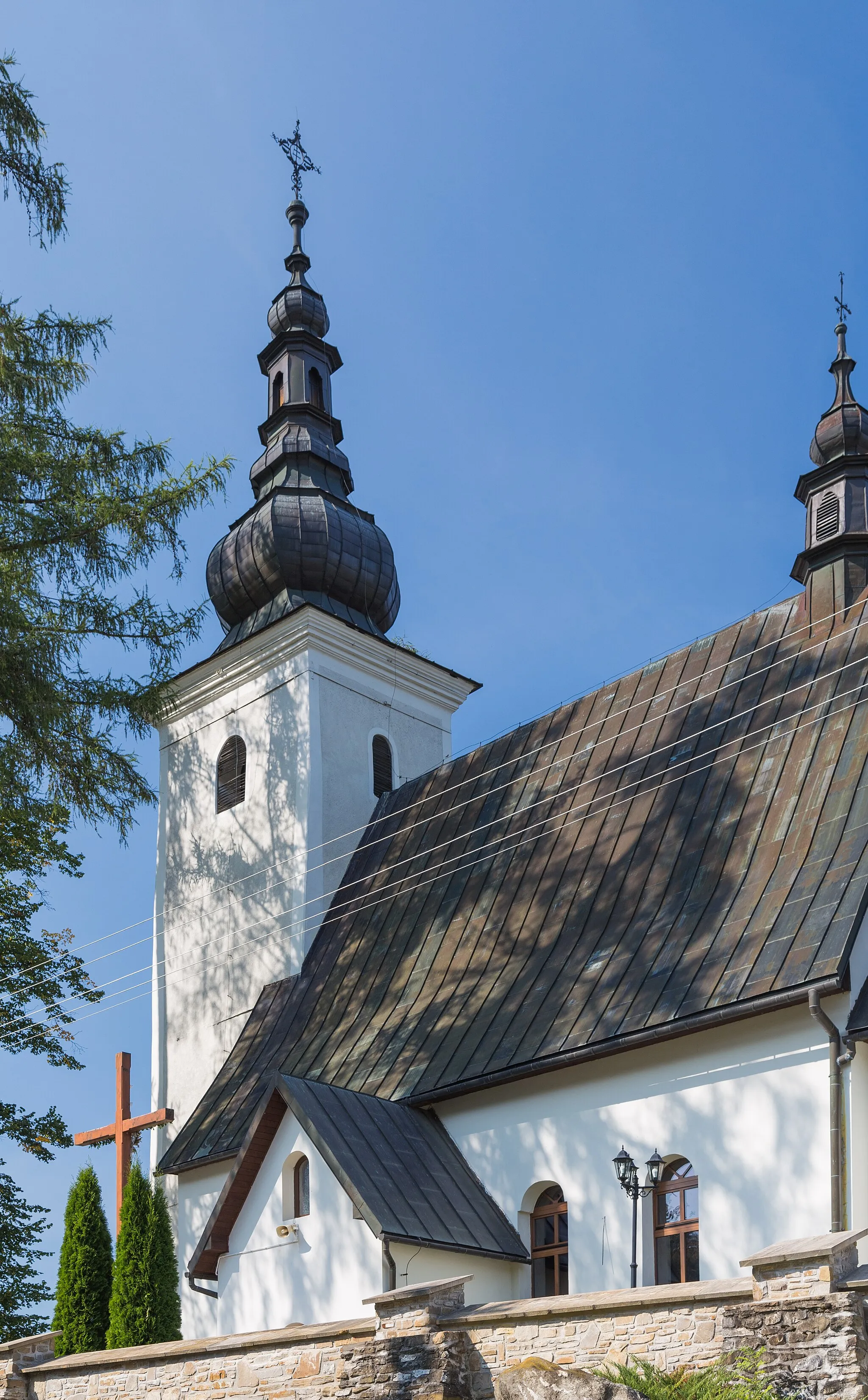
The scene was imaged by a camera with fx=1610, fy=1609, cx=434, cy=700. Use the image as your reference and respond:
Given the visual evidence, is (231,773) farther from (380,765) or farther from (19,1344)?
(19,1344)

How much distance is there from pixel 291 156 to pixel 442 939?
17917 mm

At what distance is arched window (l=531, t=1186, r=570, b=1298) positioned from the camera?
48.4 ft

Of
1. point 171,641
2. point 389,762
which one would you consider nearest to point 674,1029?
point 171,641

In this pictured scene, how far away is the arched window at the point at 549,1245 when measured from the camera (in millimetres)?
14742

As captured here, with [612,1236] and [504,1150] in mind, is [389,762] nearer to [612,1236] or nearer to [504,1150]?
[504,1150]

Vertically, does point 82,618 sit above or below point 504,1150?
above

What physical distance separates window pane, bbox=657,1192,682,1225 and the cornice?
11140 mm

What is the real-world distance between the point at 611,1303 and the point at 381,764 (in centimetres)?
1463

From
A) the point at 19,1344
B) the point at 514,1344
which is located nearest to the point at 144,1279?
the point at 19,1344

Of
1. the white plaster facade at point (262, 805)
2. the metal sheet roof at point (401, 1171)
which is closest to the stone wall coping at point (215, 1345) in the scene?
the metal sheet roof at point (401, 1171)

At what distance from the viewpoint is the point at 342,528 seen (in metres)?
24.7

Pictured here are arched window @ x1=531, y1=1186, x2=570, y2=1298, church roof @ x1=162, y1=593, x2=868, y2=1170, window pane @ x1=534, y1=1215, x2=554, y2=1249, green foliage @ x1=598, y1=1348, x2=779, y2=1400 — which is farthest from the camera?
window pane @ x1=534, y1=1215, x2=554, y2=1249

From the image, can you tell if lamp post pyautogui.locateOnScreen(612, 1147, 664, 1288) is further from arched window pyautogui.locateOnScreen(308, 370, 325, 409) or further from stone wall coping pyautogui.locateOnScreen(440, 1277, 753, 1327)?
arched window pyautogui.locateOnScreen(308, 370, 325, 409)

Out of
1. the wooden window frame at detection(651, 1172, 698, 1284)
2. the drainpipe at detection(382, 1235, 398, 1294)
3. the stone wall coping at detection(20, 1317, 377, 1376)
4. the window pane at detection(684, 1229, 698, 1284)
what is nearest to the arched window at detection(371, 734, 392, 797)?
the drainpipe at detection(382, 1235, 398, 1294)
